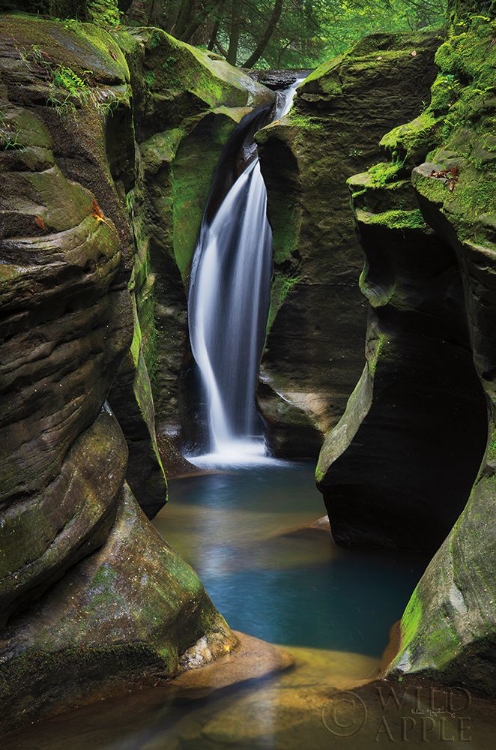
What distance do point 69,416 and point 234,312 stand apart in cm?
798

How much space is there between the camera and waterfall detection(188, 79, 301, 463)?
1245cm

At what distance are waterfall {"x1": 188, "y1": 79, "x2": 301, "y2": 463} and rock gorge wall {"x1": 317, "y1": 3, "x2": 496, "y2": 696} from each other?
15.5 feet

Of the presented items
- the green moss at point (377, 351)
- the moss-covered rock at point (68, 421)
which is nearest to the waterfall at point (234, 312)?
the green moss at point (377, 351)

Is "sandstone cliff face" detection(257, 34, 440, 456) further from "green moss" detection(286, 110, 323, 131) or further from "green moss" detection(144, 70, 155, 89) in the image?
"green moss" detection(144, 70, 155, 89)

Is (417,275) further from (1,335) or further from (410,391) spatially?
(1,335)

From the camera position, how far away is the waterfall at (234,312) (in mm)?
12453

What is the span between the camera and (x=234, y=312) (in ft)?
41.3

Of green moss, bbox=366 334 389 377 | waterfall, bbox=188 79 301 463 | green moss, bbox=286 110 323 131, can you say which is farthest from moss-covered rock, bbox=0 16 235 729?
waterfall, bbox=188 79 301 463

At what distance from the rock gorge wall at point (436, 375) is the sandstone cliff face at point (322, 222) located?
3.99 meters

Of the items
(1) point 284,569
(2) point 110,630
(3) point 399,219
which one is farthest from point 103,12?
(2) point 110,630

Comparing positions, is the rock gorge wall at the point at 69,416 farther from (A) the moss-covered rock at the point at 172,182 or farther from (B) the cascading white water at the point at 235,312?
(B) the cascading white water at the point at 235,312

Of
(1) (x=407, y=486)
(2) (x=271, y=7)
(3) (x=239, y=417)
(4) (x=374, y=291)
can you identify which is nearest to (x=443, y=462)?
(1) (x=407, y=486)

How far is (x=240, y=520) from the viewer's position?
30.0ft

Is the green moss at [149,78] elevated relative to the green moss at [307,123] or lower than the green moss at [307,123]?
elevated
